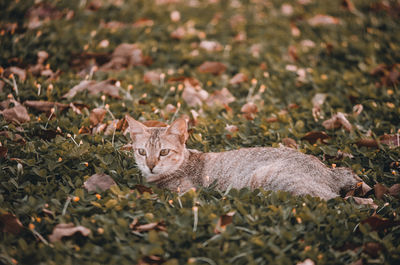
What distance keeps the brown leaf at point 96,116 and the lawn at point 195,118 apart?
0.08ft

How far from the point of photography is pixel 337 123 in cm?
460

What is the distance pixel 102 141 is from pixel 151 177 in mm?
604

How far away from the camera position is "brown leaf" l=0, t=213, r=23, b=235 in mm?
2754

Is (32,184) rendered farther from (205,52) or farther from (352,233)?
(205,52)

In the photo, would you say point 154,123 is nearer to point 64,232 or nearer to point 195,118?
point 195,118

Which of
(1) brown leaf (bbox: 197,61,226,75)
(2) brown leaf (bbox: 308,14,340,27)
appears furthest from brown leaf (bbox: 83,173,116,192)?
(2) brown leaf (bbox: 308,14,340,27)

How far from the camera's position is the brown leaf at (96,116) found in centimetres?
427

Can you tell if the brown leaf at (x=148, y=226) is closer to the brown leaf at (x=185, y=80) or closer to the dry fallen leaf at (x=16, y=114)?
the dry fallen leaf at (x=16, y=114)

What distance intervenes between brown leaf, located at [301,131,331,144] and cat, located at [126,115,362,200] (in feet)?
Result: 2.44

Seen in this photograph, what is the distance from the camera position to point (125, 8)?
7.36 m

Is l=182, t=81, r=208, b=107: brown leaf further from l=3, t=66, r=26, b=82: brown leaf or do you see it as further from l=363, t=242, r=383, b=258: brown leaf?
l=363, t=242, r=383, b=258: brown leaf

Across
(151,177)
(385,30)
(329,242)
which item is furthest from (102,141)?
(385,30)

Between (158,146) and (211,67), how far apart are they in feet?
8.52

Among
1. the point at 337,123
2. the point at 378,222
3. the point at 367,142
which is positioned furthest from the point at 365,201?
the point at 337,123
